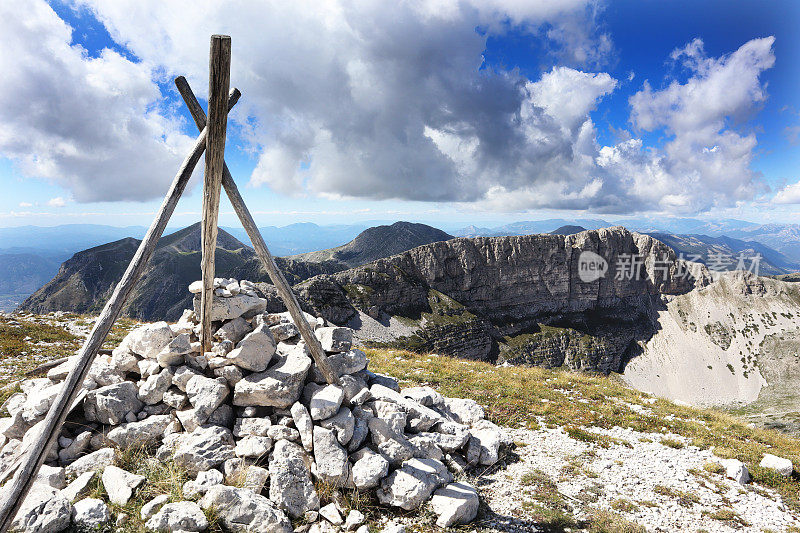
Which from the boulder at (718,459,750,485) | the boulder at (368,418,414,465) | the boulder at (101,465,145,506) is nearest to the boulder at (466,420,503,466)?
the boulder at (368,418,414,465)

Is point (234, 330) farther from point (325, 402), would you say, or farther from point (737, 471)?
point (737, 471)

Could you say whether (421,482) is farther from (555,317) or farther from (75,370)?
(555,317)

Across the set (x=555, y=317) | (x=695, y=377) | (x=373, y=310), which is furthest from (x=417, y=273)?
(x=695, y=377)

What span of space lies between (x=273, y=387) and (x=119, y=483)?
12.3 feet

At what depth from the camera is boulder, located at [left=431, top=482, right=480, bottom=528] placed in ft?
26.7

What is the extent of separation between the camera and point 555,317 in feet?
643

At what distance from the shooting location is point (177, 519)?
6.82 meters

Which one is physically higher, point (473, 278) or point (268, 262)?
point (268, 262)

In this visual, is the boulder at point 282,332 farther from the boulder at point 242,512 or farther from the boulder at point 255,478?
the boulder at point 242,512

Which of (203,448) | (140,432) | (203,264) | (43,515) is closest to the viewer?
(43,515)

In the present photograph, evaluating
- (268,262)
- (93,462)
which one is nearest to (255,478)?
(93,462)

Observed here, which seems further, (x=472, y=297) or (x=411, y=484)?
(x=472, y=297)

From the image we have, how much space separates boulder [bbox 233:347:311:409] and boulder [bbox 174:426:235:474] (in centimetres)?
99

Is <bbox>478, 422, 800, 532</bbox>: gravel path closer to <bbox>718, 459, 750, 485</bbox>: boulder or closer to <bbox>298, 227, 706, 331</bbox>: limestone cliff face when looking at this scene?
<bbox>718, 459, 750, 485</bbox>: boulder
